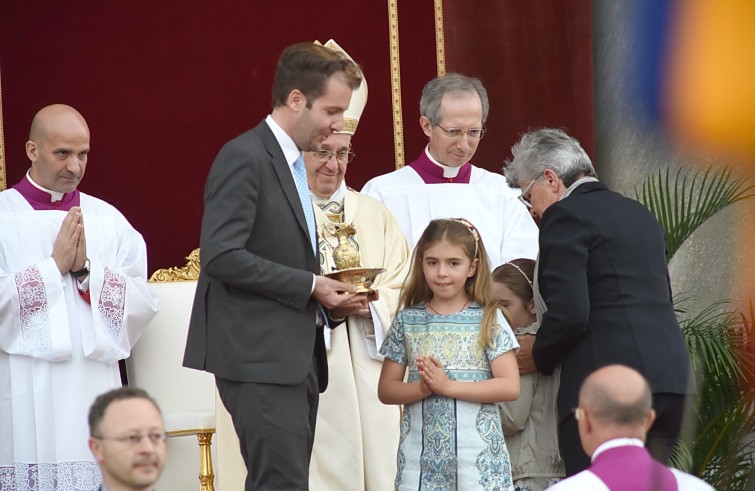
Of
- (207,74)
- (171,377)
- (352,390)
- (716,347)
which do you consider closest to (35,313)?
(171,377)

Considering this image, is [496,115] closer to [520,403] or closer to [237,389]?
[520,403]

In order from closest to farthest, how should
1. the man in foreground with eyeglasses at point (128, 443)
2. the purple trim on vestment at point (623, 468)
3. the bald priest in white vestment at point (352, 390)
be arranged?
the purple trim on vestment at point (623, 468) < the man in foreground with eyeglasses at point (128, 443) < the bald priest in white vestment at point (352, 390)

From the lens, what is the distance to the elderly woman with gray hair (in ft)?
13.0

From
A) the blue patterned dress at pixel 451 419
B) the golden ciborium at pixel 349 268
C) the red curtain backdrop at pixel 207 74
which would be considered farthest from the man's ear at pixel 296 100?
the red curtain backdrop at pixel 207 74

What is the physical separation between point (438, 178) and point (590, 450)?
331 centimetres

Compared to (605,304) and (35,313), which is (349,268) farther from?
(35,313)

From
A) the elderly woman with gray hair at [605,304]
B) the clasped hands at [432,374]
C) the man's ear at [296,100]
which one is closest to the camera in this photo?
the man's ear at [296,100]

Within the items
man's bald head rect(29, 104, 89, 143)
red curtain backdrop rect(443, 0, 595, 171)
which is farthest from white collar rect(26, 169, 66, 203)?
red curtain backdrop rect(443, 0, 595, 171)

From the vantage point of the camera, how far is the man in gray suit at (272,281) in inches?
144

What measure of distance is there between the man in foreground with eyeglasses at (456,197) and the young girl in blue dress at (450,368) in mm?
1515

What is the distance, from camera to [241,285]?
3.65 metres

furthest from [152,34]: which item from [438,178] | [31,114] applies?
[438,178]

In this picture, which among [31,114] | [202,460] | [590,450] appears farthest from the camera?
[31,114]

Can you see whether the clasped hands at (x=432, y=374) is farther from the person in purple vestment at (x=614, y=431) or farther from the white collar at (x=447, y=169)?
the white collar at (x=447, y=169)
